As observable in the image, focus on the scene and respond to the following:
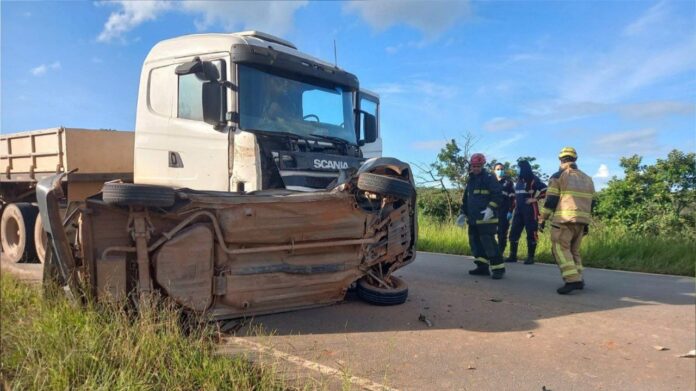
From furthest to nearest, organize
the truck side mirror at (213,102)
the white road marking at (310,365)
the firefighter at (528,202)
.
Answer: the firefighter at (528,202) → the truck side mirror at (213,102) → the white road marking at (310,365)

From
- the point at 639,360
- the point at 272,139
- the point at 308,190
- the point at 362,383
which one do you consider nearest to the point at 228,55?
the point at 272,139

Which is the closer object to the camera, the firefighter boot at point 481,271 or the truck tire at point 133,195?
the truck tire at point 133,195

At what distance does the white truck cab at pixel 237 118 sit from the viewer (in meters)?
4.50

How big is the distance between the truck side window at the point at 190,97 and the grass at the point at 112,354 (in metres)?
2.02

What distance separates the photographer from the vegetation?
302 inches

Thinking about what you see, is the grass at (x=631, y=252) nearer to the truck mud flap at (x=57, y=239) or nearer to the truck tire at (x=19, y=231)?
the truck tire at (x=19, y=231)

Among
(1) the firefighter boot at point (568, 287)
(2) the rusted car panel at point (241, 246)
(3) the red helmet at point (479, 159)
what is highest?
(3) the red helmet at point (479, 159)

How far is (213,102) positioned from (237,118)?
0.85 feet

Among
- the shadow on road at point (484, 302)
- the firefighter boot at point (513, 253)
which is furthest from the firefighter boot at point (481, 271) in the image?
the firefighter boot at point (513, 253)

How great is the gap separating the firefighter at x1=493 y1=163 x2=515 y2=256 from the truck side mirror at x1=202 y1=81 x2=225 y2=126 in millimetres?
5259

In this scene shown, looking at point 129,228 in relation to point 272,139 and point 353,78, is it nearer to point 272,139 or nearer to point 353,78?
point 272,139

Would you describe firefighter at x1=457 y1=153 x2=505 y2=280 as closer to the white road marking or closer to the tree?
the white road marking

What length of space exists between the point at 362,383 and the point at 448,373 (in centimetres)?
63

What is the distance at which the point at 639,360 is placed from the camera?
350 cm
